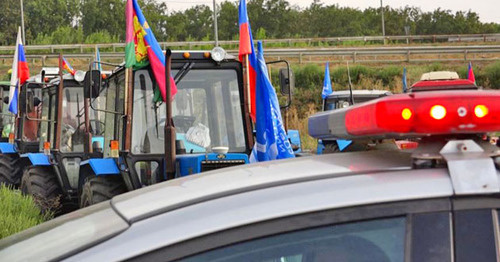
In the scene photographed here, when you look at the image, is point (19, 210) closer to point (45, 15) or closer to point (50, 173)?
point (50, 173)

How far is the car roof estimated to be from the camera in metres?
2.42

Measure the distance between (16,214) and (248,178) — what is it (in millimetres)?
8498

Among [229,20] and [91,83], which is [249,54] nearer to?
[91,83]

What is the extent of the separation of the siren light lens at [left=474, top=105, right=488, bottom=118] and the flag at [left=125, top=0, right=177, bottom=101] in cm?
676

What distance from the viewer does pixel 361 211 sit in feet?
7.36

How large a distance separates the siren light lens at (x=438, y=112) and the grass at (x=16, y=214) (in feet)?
23.3

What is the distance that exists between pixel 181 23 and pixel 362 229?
82.1 meters

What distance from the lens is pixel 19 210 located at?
1113 cm

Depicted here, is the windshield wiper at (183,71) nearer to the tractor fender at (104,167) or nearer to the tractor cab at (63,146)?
the tractor fender at (104,167)

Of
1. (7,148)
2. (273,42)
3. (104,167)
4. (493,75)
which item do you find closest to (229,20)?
(273,42)

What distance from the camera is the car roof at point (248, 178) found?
2424mm

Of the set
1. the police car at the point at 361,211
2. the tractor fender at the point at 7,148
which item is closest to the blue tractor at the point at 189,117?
the police car at the point at 361,211

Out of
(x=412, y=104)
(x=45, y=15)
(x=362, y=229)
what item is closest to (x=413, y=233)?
(x=362, y=229)

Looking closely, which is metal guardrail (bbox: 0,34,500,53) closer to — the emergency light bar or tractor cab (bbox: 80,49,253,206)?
tractor cab (bbox: 80,49,253,206)
